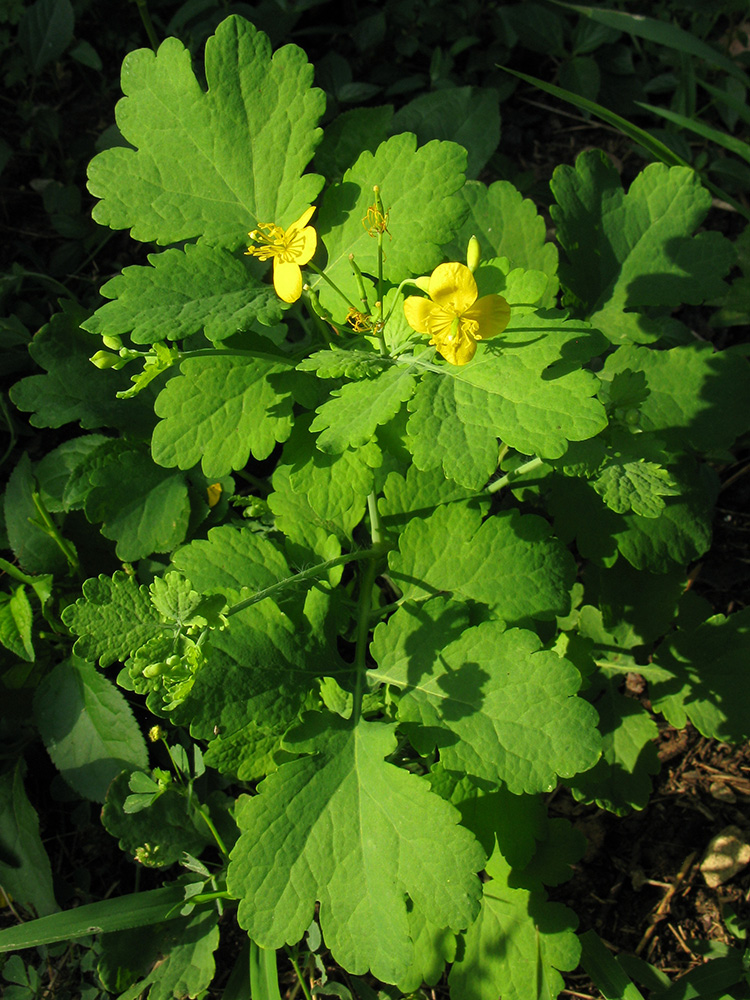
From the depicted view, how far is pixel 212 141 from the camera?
196 centimetres

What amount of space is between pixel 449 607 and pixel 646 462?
57 cm

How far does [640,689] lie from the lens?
112 inches

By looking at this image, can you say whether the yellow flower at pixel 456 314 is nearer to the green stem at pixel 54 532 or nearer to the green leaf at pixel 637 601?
the green leaf at pixel 637 601

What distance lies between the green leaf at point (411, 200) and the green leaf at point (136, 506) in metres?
0.91

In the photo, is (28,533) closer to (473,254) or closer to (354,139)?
(354,139)

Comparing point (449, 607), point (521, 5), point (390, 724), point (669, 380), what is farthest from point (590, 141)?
point (390, 724)

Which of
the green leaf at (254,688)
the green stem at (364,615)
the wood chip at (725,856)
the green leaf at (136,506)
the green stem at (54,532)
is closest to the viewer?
the green leaf at (254,688)

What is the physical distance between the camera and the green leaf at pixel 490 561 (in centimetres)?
203

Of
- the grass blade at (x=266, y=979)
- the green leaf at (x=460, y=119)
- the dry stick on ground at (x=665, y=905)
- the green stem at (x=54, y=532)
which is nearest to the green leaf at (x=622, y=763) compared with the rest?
the dry stick on ground at (x=665, y=905)

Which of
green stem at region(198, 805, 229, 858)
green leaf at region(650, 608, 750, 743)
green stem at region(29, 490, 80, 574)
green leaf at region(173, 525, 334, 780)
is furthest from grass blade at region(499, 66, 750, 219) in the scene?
green stem at region(198, 805, 229, 858)

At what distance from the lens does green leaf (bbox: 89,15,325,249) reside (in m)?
1.92

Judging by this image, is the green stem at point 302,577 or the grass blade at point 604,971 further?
the grass blade at point 604,971

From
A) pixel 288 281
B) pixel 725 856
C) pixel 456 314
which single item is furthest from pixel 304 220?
pixel 725 856

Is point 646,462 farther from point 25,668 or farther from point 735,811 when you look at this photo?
point 25,668
